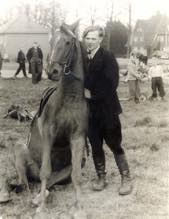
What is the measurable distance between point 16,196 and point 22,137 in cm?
393

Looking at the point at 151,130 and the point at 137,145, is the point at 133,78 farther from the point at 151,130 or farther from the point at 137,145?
the point at 137,145

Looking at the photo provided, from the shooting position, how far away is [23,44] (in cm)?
7019

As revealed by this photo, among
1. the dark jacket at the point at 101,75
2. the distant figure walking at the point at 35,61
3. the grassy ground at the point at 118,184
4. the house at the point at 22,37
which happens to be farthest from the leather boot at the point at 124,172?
the house at the point at 22,37

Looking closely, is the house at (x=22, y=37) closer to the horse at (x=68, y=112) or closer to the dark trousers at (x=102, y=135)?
the dark trousers at (x=102, y=135)

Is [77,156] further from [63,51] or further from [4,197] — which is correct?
[63,51]

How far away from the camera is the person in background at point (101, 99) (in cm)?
609

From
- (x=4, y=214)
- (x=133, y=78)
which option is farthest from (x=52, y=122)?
(x=133, y=78)

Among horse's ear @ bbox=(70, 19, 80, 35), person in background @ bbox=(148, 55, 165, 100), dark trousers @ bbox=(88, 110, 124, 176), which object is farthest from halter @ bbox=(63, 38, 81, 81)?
person in background @ bbox=(148, 55, 165, 100)

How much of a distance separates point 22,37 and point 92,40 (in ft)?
216

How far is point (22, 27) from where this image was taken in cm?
7181

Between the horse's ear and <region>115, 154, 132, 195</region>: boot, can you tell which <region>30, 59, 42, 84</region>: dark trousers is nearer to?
<region>115, 154, 132, 195</region>: boot

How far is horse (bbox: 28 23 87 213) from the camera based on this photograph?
17.8 feet

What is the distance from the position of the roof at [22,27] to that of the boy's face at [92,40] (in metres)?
64.6

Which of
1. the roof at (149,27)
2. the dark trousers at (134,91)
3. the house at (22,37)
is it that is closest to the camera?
the dark trousers at (134,91)
